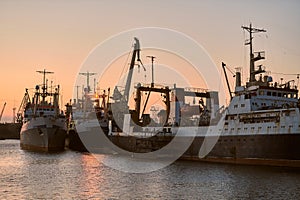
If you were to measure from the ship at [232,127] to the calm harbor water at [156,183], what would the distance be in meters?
2.45

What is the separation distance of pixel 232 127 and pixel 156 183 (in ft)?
54.8

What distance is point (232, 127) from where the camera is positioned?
48.7m

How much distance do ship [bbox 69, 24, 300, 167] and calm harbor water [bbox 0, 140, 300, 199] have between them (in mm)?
2445

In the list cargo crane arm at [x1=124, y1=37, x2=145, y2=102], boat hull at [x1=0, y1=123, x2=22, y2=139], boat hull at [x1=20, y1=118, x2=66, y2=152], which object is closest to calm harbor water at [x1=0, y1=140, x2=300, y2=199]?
boat hull at [x1=20, y1=118, x2=66, y2=152]

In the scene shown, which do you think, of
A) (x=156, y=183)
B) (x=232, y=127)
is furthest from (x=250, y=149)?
(x=156, y=183)

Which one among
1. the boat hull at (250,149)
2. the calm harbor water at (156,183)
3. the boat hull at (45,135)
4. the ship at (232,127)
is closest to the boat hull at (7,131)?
the boat hull at (45,135)

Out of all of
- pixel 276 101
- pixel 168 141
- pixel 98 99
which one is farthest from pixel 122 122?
pixel 276 101

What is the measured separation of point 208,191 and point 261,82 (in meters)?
24.9

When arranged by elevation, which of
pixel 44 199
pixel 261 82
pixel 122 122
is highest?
pixel 261 82

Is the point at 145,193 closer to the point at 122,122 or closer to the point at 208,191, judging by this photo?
the point at 208,191

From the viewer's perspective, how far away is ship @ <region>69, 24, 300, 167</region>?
1671 inches

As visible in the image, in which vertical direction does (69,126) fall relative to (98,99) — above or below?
below

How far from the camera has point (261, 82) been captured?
51938 millimetres

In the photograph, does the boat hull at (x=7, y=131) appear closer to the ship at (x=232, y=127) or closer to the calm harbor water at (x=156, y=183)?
the ship at (x=232, y=127)
